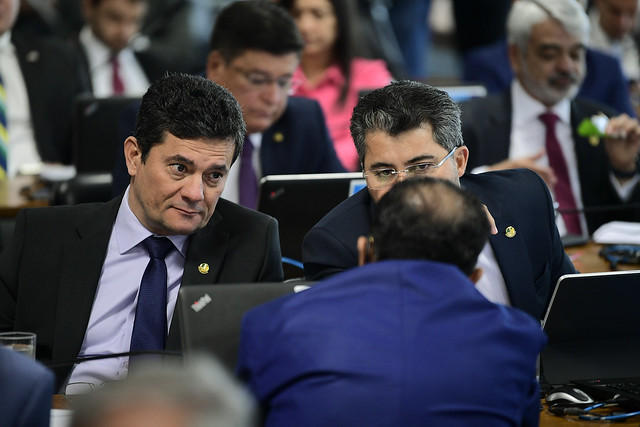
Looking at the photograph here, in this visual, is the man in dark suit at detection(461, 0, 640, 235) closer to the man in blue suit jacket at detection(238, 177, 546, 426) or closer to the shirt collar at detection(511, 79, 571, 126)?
the shirt collar at detection(511, 79, 571, 126)

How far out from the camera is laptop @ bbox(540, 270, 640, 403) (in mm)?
2248

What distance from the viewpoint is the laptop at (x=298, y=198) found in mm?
3117

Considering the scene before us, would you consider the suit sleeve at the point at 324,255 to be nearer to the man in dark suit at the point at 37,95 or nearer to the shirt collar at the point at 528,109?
the shirt collar at the point at 528,109

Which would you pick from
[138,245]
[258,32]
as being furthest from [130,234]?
[258,32]

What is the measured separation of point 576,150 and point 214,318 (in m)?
2.75

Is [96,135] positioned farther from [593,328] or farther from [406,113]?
[593,328]

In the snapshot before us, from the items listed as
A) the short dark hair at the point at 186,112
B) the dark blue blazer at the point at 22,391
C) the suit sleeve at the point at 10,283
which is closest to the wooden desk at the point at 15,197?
the suit sleeve at the point at 10,283

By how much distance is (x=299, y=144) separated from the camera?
408cm

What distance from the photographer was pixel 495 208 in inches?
111

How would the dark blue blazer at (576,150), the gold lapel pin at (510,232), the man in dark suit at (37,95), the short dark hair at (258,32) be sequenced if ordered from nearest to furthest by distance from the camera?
1. the gold lapel pin at (510,232)
2. the short dark hair at (258,32)
3. the dark blue blazer at (576,150)
4. the man in dark suit at (37,95)

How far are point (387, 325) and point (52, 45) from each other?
13.8 ft

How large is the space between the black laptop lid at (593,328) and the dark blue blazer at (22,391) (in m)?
1.12

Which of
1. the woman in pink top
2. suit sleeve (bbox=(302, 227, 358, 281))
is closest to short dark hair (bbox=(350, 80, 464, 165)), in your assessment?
suit sleeve (bbox=(302, 227, 358, 281))

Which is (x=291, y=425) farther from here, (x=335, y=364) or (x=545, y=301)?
(x=545, y=301)
